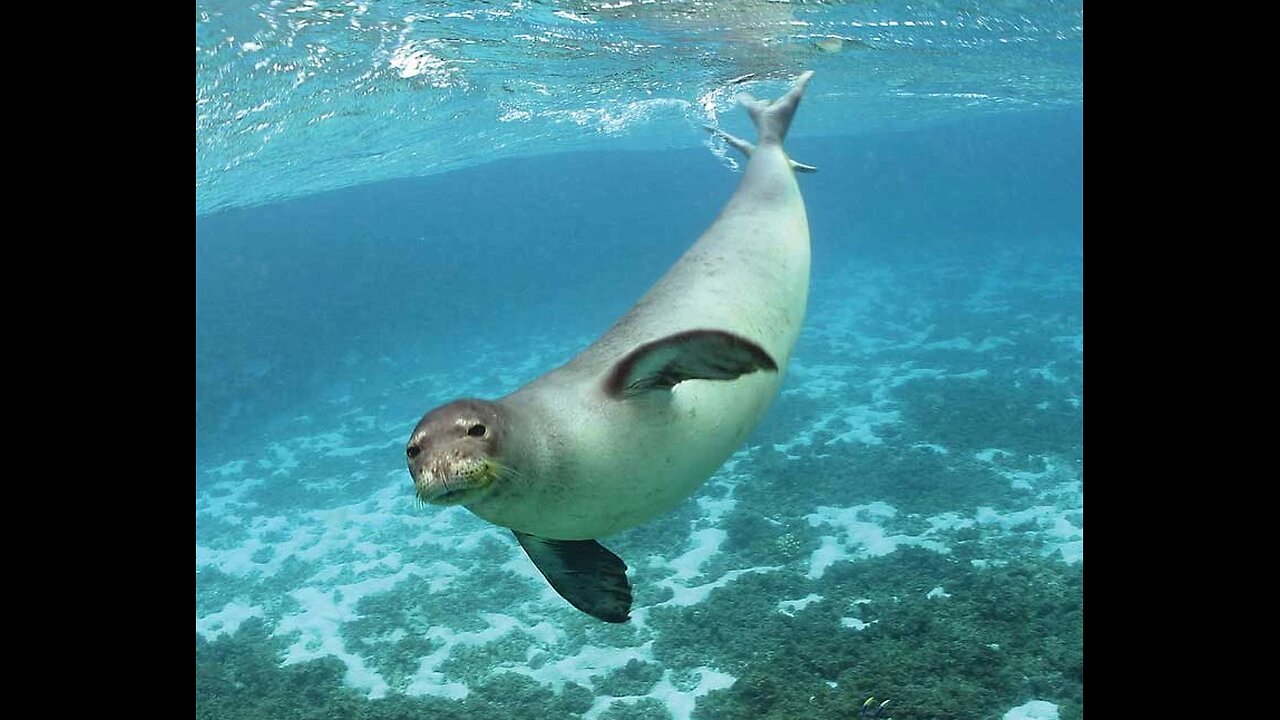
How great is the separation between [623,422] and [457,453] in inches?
28.3

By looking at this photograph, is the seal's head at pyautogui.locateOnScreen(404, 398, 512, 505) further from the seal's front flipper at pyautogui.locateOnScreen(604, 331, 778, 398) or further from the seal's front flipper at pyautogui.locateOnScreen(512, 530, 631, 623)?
the seal's front flipper at pyautogui.locateOnScreen(512, 530, 631, 623)

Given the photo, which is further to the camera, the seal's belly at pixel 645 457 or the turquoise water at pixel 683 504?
the turquoise water at pixel 683 504

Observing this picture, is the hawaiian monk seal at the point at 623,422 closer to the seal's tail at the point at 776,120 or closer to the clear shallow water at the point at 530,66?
the seal's tail at the point at 776,120

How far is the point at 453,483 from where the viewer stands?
238 centimetres

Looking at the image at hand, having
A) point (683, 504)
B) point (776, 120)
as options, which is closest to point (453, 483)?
point (776, 120)

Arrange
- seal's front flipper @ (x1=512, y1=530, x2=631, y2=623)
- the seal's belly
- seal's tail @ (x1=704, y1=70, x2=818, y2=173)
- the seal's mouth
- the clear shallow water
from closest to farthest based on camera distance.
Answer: the seal's mouth → the seal's belly → seal's front flipper @ (x1=512, y1=530, x2=631, y2=623) → seal's tail @ (x1=704, y1=70, x2=818, y2=173) → the clear shallow water

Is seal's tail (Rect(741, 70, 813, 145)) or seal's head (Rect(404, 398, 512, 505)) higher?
seal's tail (Rect(741, 70, 813, 145))

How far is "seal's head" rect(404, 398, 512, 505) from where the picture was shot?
2371 millimetres

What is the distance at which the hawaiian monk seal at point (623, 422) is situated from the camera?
2566 mm

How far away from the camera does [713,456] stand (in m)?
3.38

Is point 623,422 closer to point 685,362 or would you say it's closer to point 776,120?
point 685,362

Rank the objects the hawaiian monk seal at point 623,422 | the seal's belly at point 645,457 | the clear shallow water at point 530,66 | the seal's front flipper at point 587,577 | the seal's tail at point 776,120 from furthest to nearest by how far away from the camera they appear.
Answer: the clear shallow water at point 530,66 → the seal's tail at point 776,120 → the seal's front flipper at point 587,577 → the seal's belly at point 645,457 → the hawaiian monk seal at point 623,422

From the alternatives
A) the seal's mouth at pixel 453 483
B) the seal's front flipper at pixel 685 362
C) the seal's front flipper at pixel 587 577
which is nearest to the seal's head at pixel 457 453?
the seal's mouth at pixel 453 483

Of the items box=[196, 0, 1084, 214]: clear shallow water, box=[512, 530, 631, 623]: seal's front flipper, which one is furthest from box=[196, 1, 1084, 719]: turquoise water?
box=[512, 530, 631, 623]: seal's front flipper
